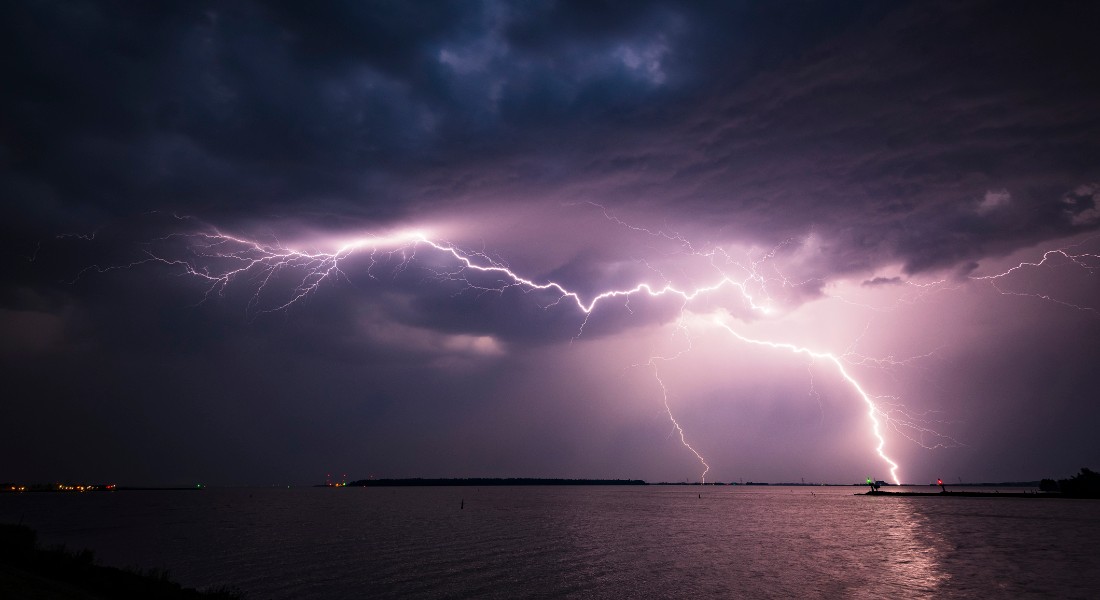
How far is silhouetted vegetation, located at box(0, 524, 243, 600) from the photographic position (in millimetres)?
15271

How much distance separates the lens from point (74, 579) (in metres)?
18.0

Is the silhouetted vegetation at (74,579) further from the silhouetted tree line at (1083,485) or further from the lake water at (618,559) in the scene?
the silhouetted tree line at (1083,485)

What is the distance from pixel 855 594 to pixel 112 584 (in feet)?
82.5

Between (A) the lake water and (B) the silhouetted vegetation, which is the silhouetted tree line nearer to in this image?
(A) the lake water

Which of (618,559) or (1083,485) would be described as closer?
(618,559)

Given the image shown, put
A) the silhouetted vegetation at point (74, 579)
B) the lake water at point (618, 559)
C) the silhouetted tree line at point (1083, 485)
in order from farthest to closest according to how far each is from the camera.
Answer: the silhouetted tree line at point (1083, 485), the lake water at point (618, 559), the silhouetted vegetation at point (74, 579)

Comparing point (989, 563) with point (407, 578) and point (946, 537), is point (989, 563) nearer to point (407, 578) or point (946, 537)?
point (946, 537)

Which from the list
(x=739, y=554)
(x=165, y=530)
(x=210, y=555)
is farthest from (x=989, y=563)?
(x=165, y=530)

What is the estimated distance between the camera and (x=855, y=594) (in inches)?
840

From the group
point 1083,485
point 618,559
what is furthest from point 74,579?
point 1083,485

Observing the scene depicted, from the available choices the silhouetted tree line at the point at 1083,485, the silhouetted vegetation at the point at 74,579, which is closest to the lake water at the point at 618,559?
the silhouetted vegetation at the point at 74,579

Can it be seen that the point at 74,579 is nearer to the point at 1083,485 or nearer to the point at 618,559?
the point at 618,559

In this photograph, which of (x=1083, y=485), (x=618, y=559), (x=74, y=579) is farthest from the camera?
(x=1083, y=485)

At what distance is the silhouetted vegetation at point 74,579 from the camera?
50.1ft
